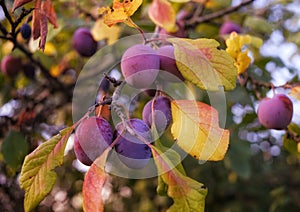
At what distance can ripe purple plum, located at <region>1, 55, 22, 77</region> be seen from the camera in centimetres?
140

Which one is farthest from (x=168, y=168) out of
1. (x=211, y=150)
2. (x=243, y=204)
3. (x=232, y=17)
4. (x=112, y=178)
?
(x=243, y=204)

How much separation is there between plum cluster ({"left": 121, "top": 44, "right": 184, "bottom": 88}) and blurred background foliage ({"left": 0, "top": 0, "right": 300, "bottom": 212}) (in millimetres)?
358

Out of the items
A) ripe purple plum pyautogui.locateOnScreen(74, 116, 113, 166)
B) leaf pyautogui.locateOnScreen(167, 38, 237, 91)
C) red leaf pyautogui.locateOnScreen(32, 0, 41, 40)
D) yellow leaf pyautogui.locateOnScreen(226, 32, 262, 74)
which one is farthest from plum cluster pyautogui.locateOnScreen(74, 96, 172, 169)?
yellow leaf pyautogui.locateOnScreen(226, 32, 262, 74)

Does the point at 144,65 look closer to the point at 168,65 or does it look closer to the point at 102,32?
the point at 168,65

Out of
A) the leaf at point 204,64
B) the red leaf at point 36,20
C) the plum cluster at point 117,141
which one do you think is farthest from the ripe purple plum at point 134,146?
the red leaf at point 36,20

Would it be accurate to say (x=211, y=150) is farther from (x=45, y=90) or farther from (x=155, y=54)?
(x=45, y=90)

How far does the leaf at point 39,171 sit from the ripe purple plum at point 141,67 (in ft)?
0.48

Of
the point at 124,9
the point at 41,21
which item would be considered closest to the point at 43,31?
the point at 41,21

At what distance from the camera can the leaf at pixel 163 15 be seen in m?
0.89

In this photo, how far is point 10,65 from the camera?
140 centimetres

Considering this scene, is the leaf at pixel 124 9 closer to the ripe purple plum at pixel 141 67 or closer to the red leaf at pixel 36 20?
the ripe purple plum at pixel 141 67

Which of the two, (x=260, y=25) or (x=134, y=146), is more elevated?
(x=134, y=146)

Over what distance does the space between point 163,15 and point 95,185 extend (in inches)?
17.6

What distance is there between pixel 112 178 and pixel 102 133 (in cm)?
134
